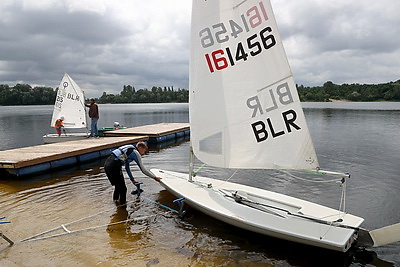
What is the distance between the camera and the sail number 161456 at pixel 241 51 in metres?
5.12

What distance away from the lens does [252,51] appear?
17.3 feet

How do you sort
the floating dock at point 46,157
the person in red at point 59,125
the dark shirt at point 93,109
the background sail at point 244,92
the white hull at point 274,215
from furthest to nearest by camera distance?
the person in red at point 59,125 → the dark shirt at point 93,109 → the floating dock at point 46,157 → the background sail at point 244,92 → the white hull at point 274,215

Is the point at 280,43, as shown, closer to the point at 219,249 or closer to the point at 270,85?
the point at 270,85

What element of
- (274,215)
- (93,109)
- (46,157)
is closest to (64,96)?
(93,109)

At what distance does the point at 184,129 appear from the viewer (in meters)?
22.4

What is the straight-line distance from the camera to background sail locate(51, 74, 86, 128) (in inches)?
704

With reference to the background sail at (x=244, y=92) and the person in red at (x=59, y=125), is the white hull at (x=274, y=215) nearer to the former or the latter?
the background sail at (x=244, y=92)

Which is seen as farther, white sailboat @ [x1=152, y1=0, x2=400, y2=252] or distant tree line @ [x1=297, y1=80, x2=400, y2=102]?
distant tree line @ [x1=297, y1=80, x2=400, y2=102]

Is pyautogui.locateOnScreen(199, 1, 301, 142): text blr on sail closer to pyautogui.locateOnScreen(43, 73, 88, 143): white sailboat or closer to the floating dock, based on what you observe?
the floating dock

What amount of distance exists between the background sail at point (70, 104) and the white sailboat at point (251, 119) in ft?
45.7

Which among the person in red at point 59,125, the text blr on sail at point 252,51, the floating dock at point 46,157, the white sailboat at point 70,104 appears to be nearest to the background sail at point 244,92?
the text blr on sail at point 252,51

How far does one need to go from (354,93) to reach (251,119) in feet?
397

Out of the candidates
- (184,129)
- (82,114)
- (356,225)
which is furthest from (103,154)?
(356,225)

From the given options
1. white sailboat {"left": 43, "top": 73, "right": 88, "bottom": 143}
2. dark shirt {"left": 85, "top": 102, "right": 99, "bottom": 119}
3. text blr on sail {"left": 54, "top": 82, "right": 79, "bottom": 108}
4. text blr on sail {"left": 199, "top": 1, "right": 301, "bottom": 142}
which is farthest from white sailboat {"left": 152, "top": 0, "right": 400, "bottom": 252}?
text blr on sail {"left": 54, "top": 82, "right": 79, "bottom": 108}
